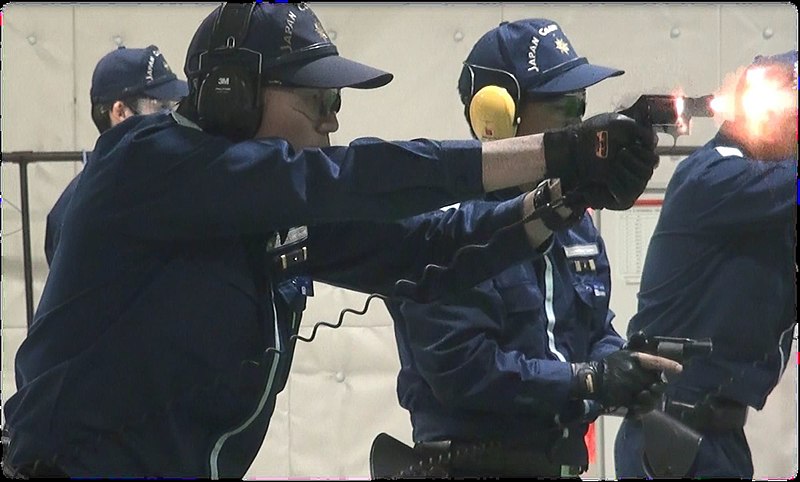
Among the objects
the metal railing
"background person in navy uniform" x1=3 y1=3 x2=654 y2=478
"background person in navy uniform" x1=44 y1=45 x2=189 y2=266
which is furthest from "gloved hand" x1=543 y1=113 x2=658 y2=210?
the metal railing

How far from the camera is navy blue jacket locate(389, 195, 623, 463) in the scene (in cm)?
154

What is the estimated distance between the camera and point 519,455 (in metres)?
1.57

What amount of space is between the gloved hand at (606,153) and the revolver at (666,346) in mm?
380

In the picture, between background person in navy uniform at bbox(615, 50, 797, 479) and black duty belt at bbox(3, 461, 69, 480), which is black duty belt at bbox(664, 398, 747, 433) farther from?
black duty belt at bbox(3, 461, 69, 480)

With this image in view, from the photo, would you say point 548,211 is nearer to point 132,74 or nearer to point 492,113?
point 492,113

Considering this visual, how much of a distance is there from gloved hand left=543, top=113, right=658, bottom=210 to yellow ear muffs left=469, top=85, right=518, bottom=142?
37cm

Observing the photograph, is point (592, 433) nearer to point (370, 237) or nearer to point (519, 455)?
point (519, 455)

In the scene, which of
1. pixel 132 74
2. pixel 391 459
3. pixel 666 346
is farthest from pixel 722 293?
pixel 132 74

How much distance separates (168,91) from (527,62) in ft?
1.72

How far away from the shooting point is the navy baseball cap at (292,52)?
4.14 feet

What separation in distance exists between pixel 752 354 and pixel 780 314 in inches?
2.9

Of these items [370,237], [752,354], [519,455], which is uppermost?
[370,237]

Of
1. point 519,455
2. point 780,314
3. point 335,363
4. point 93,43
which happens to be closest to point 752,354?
point 780,314

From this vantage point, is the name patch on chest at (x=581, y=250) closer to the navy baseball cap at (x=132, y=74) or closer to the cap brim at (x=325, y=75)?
the cap brim at (x=325, y=75)
